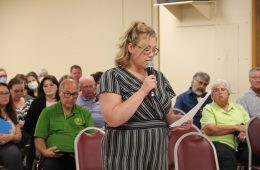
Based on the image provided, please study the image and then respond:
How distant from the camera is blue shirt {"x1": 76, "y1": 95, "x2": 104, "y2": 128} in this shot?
529 centimetres

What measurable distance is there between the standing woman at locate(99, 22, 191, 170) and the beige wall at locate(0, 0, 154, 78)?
585 cm

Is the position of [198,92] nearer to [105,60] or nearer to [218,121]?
[218,121]

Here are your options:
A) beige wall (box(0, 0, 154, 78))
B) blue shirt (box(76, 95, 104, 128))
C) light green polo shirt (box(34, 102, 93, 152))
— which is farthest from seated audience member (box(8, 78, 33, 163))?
beige wall (box(0, 0, 154, 78))

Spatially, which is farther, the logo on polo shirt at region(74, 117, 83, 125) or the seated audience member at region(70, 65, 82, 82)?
the seated audience member at region(70, 65, 82, 82)

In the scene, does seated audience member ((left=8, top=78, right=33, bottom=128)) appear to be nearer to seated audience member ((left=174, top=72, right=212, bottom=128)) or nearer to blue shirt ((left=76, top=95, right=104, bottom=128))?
blue shirt ((left=76, top=95, right=104, bottom=128))

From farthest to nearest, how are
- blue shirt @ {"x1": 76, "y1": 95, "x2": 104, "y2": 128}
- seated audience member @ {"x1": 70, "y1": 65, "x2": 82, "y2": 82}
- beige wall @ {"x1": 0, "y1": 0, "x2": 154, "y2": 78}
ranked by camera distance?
beige wall @ {"x1": 0, "y1": 0, "x2": 154, "y2": 78}
seated audience member @ {"x1": 70, "y1": 65, "x2": 82, "y2": 82}
blue shirt @ {"x1": 76, "y1": 95, "x2": 104, "y2": 128}

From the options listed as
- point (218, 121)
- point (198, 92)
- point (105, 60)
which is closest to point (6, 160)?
point (218, 121)

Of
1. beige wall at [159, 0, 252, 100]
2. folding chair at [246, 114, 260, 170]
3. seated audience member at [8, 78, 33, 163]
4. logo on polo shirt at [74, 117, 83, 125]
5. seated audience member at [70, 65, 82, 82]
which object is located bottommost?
folding chair at [246, 114, 260, 170]

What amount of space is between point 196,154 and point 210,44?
379 centimetres

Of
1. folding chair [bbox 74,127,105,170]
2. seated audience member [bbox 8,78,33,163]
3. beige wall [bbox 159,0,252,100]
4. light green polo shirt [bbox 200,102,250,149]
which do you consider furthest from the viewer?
beige wall [bbox 159,0,252,100]

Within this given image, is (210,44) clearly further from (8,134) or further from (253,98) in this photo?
(8,134)

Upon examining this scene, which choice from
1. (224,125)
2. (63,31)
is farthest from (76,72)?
(224,125)

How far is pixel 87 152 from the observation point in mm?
3756

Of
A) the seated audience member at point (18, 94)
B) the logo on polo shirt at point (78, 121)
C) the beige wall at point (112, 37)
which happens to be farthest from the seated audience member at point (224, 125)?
the seated audience member at point (18, 94)
